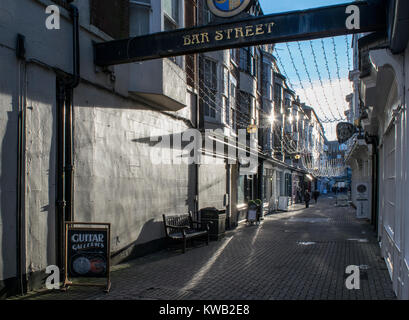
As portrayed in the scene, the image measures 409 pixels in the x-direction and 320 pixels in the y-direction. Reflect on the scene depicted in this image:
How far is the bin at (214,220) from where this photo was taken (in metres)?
12.0

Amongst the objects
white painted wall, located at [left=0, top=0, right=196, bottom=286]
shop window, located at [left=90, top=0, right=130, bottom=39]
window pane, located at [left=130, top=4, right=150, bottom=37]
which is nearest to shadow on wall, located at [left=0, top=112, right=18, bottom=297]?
white painted wall, located at [left=0, top=0, right=196, bottom=286]

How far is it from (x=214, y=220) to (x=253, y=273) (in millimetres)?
4529

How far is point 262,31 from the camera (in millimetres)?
6227

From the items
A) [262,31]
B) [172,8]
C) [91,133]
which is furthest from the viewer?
[172,8]

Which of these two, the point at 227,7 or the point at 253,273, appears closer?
the point at 227,7

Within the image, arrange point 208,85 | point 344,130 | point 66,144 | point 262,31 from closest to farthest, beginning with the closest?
point 262,31 < point 66,144 < point 208,85 < point 344,130

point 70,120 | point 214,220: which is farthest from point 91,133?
point 214,220

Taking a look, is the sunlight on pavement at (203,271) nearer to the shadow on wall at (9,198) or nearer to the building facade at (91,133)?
the building facade at (91,133)

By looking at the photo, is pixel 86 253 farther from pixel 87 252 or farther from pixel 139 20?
pixel 139 20

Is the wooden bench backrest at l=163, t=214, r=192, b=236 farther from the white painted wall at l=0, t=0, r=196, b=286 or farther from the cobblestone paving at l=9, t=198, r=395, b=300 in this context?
the cobblestone paving at l=9, t=198, r=395, b=300

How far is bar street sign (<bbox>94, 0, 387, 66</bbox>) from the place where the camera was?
562cm

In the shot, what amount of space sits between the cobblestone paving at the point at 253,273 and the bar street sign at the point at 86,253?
1.07ft
